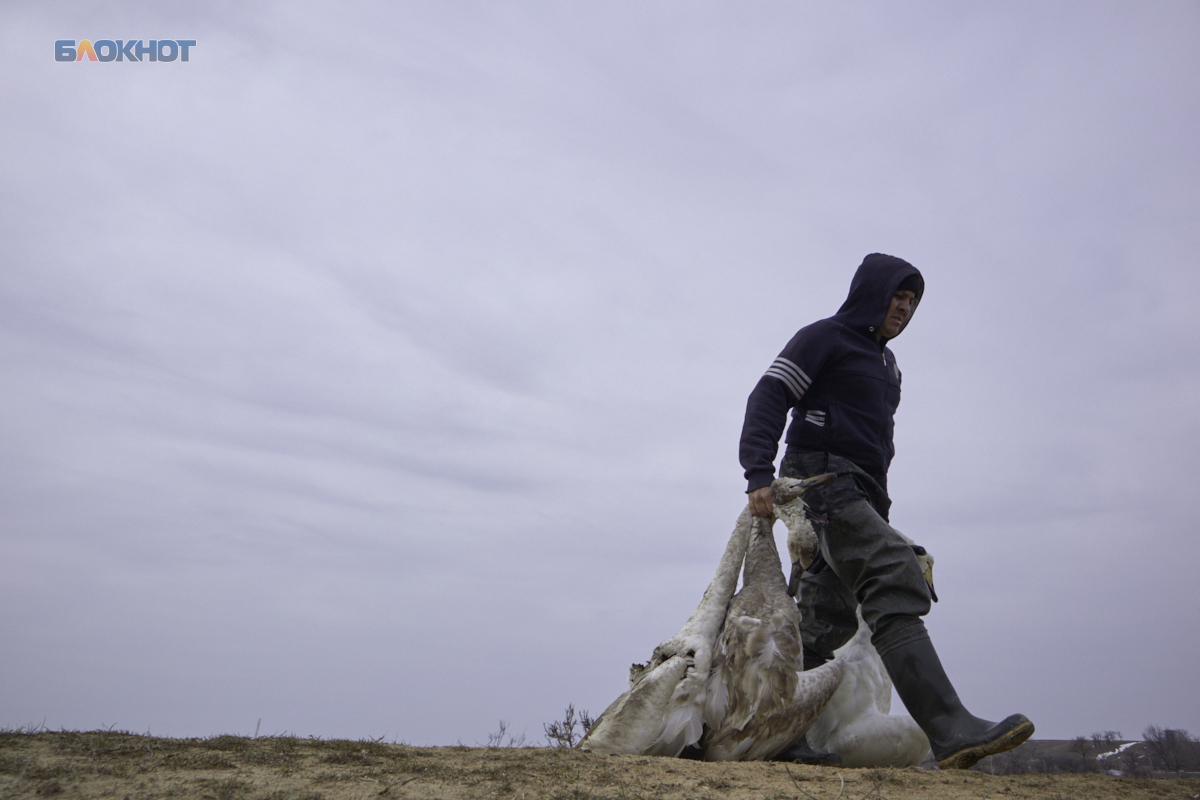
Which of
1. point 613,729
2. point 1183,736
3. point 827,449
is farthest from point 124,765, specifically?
point 1183,736

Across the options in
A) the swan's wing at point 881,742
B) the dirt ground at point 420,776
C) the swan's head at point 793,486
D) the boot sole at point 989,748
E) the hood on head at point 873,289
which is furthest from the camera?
the hood on head at point 873,289

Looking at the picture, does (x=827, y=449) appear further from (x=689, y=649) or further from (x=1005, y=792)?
(x=1005, y=792)

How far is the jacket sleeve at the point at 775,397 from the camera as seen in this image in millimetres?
5738

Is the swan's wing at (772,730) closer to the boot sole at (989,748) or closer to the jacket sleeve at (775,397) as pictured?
the boot sole at (989,748)

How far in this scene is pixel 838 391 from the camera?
6016 mm

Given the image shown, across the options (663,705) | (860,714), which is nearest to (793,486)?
(860,714)

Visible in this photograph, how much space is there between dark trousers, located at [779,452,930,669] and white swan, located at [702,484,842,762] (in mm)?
304

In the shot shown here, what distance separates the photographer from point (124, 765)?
3.81 m

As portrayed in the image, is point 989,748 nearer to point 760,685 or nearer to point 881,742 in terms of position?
point 881,742

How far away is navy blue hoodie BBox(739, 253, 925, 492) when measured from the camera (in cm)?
580

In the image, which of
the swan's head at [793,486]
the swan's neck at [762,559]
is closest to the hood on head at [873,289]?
the swan's head at [793,486]

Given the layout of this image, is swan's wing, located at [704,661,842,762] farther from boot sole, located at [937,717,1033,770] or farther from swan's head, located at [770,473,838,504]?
Result: swan's head, located at [770,473,838,504]

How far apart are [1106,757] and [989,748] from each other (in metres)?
2.61

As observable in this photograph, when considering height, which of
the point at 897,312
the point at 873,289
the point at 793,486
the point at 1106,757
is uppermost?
the point at 873,289
